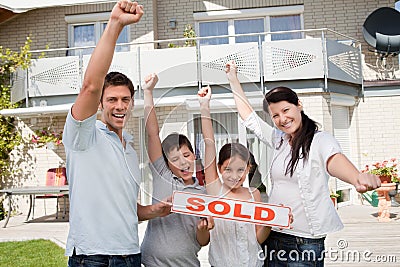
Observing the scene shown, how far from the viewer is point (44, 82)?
10117 mm

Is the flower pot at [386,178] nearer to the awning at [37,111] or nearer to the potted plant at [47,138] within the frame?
the awning at [37,111]

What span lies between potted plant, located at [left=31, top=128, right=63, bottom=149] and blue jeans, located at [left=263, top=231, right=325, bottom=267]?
8886 mm

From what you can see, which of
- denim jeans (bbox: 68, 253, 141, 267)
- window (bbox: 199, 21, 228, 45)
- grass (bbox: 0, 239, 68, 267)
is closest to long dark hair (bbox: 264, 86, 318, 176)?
denim jeans (bbox: 68, 253, 141, 267)

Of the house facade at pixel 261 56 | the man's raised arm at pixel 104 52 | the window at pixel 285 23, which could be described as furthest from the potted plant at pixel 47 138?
the man's raised arm at pixel 104 52

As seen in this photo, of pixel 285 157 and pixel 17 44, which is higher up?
pixel 17 44

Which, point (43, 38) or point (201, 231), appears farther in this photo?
point (43, 38)

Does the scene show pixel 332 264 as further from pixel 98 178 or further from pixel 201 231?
pixel 98 178

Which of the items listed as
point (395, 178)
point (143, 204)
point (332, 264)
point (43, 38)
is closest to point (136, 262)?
point (143, 204)

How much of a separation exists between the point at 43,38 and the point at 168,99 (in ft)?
35.6

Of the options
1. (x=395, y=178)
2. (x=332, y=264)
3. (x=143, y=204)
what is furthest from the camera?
(x=395, y=178)

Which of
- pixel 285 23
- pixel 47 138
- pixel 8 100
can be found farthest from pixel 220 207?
pixel 285 23

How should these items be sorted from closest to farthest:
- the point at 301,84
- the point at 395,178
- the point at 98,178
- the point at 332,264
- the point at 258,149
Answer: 1. the point at 258,149
2. the point at 98,178
3. the point at 332,264
4. the point at 395,178
5. the point at 301,84

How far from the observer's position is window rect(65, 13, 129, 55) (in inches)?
447

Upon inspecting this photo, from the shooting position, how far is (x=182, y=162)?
1.62m
